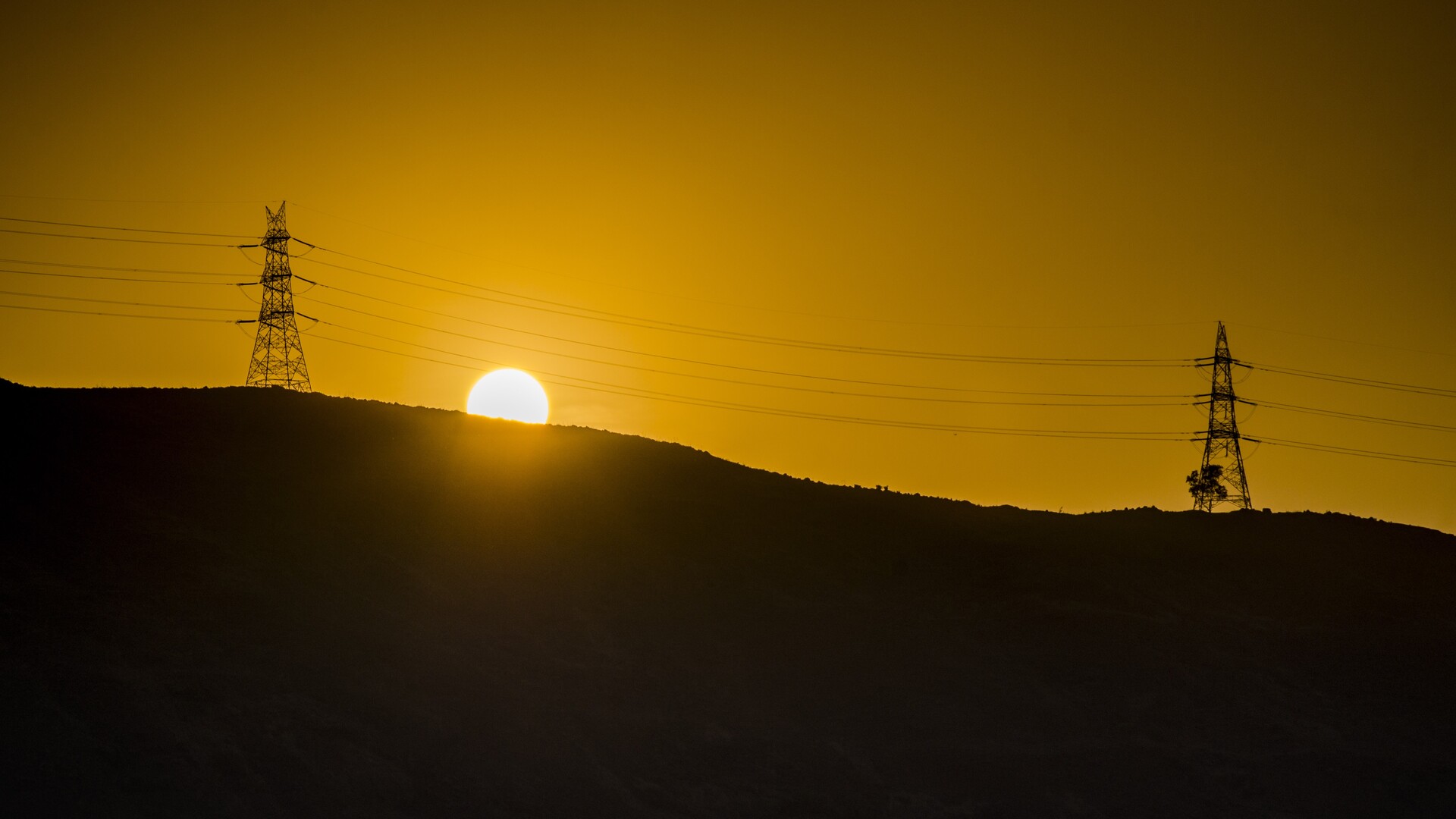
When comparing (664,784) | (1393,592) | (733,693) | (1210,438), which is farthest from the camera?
(1210,438)

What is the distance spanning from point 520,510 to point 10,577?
2044 cm

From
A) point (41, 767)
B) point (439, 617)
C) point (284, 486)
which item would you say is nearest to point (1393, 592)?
point (439, 617)

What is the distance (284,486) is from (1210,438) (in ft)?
166

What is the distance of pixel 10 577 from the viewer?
128 ft

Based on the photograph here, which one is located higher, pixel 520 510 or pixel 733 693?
pixel 520 510

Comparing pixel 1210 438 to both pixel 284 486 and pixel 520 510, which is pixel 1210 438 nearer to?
pixel 520 510

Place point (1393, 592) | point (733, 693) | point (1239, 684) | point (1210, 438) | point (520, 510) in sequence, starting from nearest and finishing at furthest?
1. point (733, 693)
2. point (1239, 684)
3. point (520, 510)
4. point (1393, 592)
5. point (1210, 438)

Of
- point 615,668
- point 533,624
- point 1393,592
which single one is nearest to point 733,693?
point 615,668

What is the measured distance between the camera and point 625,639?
151 ft

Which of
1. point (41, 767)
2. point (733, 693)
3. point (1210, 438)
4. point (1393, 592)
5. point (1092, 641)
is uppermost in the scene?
point (1210, 438)

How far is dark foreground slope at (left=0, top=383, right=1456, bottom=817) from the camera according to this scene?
35.5 m

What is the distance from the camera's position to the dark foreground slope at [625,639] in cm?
3547

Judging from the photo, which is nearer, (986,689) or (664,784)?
(664,784)

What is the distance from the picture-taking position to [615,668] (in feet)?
144
